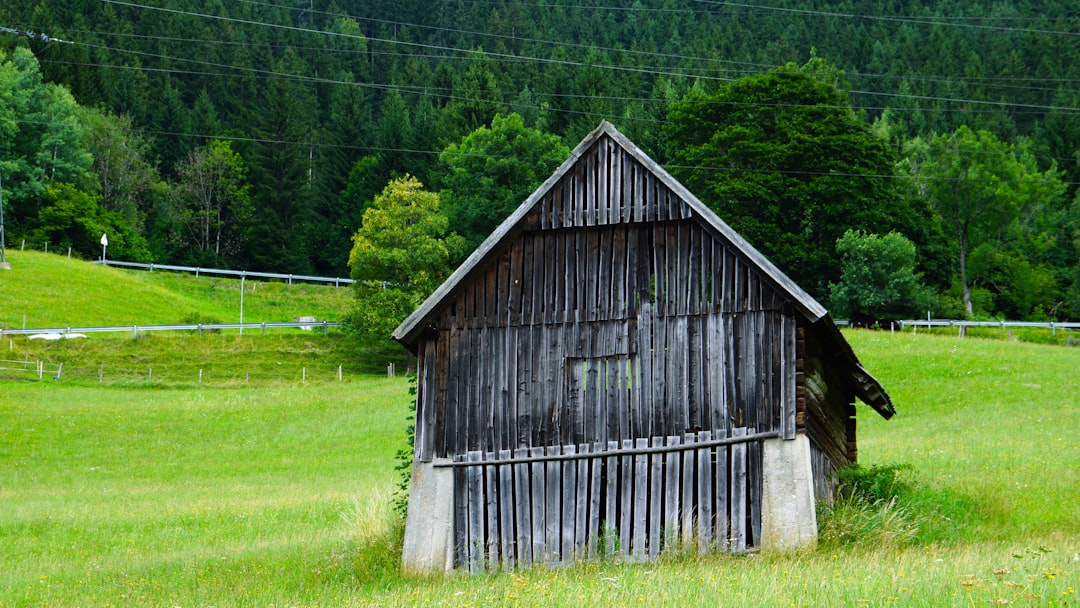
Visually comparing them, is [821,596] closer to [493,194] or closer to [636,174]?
[636,174]

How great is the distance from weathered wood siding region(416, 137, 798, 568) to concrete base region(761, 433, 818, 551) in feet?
0.73

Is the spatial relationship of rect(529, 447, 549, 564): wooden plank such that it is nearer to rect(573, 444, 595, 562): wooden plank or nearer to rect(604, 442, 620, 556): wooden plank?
rect(573, 444, 595, 562): wooden plank

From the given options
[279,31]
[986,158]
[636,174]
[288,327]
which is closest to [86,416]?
[288,327]

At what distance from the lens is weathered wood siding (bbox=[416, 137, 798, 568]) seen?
56.8 feet

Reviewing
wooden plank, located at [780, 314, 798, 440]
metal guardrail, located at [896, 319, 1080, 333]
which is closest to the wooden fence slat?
wooden plank, located at [780, 314, 798, 440]

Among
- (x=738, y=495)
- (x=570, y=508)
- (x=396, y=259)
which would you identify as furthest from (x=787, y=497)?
(x=396, y=259)

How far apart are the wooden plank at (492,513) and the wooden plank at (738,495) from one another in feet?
11.0

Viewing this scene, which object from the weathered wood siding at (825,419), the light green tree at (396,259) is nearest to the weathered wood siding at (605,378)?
the weathered wood siding at (825,419)

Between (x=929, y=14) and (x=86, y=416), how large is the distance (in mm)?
134966

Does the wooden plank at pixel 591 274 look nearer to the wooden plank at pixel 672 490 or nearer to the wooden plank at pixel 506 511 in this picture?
the wooden plank at pixel 672 490

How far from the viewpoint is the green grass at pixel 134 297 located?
6481cm

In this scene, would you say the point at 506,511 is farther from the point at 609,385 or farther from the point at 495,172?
the point at 495,172

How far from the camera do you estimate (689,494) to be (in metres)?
17.3

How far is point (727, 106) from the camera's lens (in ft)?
219
